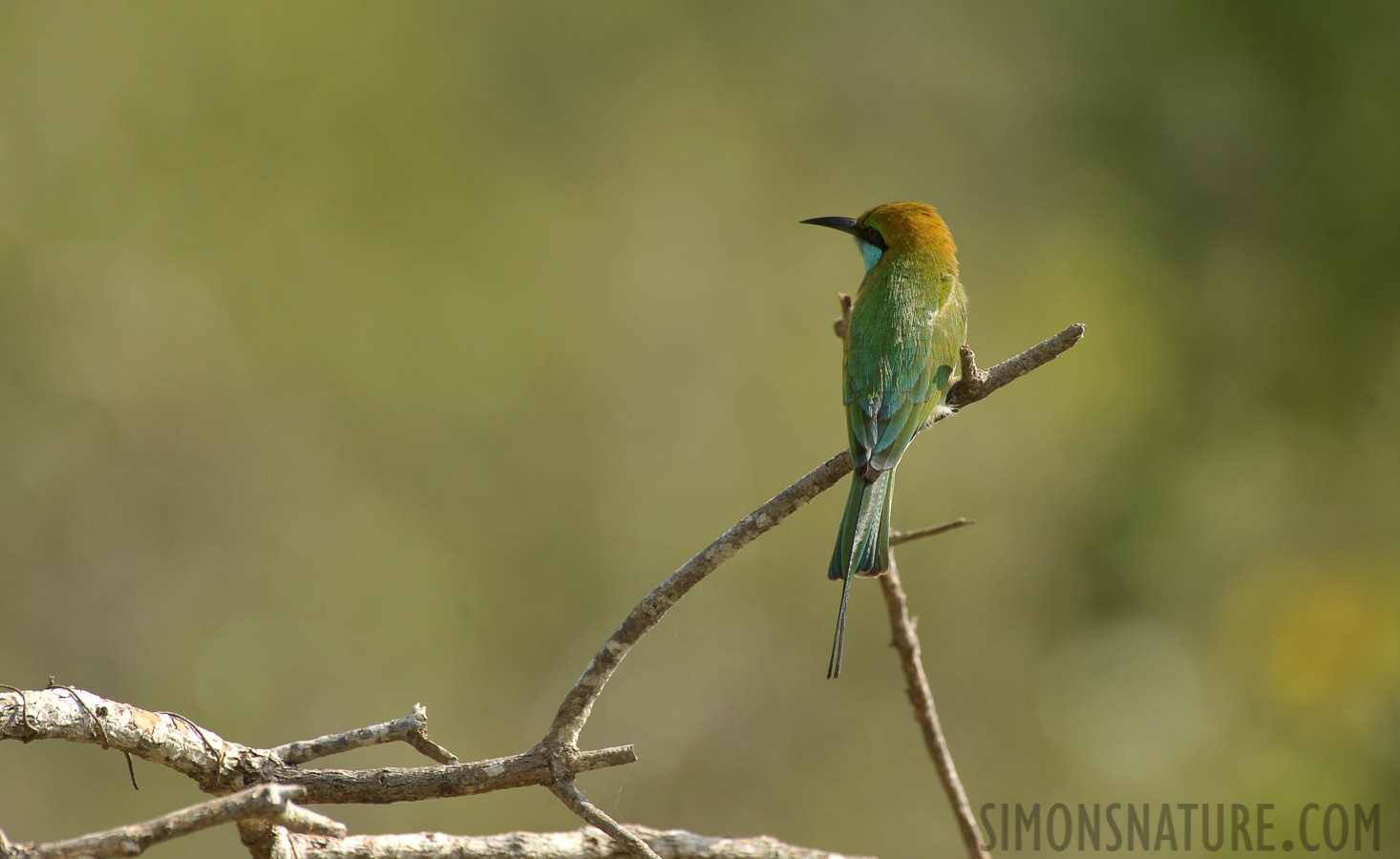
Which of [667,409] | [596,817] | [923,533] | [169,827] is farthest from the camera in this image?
[667,409]

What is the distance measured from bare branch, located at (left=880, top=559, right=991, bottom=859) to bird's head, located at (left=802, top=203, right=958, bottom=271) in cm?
98

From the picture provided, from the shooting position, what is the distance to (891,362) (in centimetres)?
199

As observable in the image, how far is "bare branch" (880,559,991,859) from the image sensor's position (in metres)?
1.62

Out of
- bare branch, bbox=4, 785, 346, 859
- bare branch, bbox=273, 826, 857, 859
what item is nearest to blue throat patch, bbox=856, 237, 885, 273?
bare branch, bbox=273, 826, 857, 859

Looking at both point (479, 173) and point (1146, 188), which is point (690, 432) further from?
point (1146, 188)

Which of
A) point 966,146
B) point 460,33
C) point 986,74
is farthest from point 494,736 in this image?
point 986,74

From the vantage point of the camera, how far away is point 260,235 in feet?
14.8

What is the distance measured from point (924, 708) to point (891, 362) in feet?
2.20

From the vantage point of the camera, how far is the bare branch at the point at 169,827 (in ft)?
2.63

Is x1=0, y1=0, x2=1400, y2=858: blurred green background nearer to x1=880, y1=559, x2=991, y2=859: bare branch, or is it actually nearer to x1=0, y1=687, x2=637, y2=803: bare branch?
x1=880, y1=559, x2=991, y2=859: bare branch

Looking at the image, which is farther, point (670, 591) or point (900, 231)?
point (900, 231)

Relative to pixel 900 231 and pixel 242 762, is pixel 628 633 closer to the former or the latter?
pixel 242 762

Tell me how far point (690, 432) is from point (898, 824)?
202cm

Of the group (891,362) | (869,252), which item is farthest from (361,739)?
(869,252)
